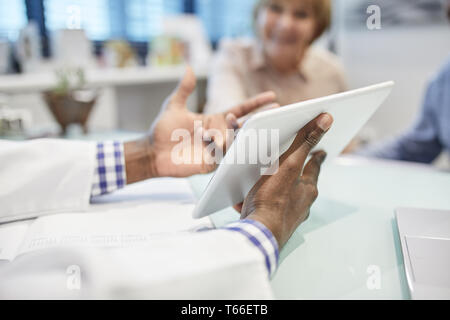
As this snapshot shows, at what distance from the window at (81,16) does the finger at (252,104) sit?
4.08ft

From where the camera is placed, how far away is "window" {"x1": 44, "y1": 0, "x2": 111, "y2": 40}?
1.73 metres

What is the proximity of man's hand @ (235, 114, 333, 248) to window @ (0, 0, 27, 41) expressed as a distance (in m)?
1.51

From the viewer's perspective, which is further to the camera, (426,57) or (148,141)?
(426,57)

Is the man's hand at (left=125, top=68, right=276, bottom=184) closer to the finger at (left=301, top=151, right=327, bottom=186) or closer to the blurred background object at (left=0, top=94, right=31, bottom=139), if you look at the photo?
the finger at (left=301, top=151, right=327, bottom=186)

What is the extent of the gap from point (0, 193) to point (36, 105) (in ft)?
3.31

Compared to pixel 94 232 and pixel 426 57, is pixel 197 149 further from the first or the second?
pixel 426 57

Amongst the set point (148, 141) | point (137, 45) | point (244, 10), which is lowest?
point (148, 141)

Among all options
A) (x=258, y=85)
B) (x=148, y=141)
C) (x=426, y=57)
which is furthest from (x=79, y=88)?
(x=426, y=57)

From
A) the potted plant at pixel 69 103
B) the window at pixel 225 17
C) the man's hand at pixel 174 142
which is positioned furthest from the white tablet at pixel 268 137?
the window at pixel 225 17

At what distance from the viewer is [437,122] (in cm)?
130

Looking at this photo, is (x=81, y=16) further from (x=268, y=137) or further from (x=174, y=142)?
(x=268, y=137)

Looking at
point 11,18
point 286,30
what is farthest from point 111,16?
point 286,30

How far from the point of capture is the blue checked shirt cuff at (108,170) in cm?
59

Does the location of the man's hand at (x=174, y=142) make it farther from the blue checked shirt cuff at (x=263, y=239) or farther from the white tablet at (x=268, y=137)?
the blue checked shirt cuff at (x=263, y=239)
